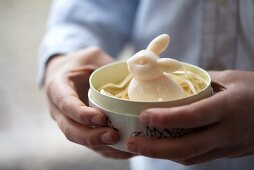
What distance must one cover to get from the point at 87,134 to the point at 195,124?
85mm

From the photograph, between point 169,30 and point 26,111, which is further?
point 26,111

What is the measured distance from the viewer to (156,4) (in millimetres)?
481

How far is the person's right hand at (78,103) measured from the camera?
0.30 meters

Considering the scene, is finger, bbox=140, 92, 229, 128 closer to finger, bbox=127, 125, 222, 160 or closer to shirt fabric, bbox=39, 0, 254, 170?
finger, bbox=127, 125, 222, 160

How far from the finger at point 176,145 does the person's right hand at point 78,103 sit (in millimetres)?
22

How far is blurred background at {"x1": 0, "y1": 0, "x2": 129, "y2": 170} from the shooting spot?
2.66ft

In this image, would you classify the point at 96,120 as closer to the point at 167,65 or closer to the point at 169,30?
the point at 167,65

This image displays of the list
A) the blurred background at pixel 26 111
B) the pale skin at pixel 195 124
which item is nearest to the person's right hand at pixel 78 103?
the pale skin at pixel 195 124

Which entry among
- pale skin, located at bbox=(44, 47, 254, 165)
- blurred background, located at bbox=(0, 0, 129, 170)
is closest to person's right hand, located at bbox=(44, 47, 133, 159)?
pale skin, located at bbox=(44, 47, 254, 165)

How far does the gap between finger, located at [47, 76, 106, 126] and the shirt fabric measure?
0.34ft

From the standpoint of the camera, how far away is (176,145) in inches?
11.1

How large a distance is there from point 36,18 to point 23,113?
0.19 meters

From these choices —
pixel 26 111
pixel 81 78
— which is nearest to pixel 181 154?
pixel 81 78

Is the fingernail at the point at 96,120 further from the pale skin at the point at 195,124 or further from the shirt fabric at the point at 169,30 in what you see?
the shirt fabric at the point at 169,30
